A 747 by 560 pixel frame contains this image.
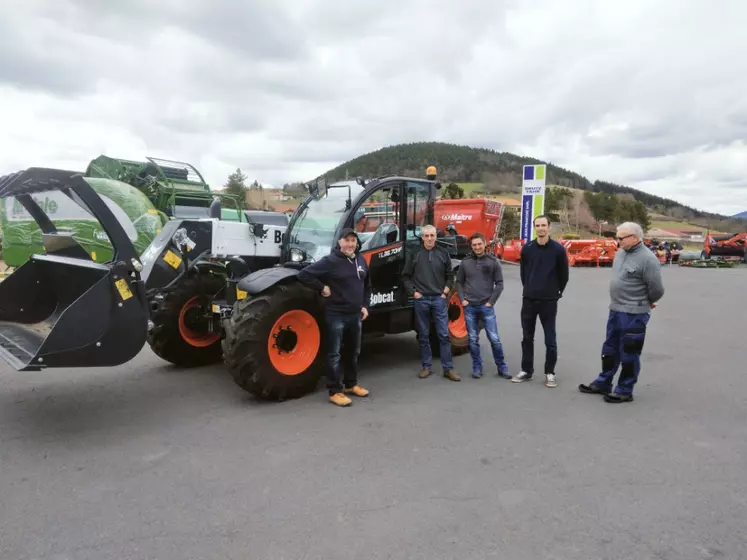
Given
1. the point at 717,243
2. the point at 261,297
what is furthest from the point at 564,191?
the point at 261,297

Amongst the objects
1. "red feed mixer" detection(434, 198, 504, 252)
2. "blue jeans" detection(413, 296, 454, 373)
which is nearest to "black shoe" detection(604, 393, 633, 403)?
"blue jeans" detection(413, 296, 454, 373)

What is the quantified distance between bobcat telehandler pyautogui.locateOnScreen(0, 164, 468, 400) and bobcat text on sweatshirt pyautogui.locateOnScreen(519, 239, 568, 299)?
1.42 metres

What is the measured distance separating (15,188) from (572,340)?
23.4 feet

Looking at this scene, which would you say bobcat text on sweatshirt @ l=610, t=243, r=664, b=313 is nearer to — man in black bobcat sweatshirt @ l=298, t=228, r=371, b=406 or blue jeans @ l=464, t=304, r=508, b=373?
blue jeans @ l=464, t=304, r=508, b=373

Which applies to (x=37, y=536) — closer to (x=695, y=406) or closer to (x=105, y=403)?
(x=105, y=403)

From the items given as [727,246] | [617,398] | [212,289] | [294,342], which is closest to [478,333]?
[617,398]

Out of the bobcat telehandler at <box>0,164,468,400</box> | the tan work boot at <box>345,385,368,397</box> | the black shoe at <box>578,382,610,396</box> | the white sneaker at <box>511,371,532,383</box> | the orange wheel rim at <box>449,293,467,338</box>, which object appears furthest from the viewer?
the orange wheel rim at <box>449,293,467,338</box>

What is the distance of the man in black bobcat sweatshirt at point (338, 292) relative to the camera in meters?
4.80

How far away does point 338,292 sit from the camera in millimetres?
4824

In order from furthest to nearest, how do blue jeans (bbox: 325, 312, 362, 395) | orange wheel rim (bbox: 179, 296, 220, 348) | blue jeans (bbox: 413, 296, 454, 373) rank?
1. orange wheel rim (bbox: 179, 296, 220, 348)
2. blue jeans (bbox: 413, 296, 454, 373)
3. blue jeans (bbox: 325, 312, 362, 395)

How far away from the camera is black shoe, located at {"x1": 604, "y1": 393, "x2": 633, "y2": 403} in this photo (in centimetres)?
490

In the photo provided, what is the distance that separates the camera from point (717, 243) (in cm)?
2694

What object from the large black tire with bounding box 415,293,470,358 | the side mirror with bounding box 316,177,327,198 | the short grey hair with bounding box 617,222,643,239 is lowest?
the large black tire with bounding box 415,293,470,358

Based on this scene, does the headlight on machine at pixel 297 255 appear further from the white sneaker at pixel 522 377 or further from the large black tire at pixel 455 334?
the white sneaker at pixel 522 377
